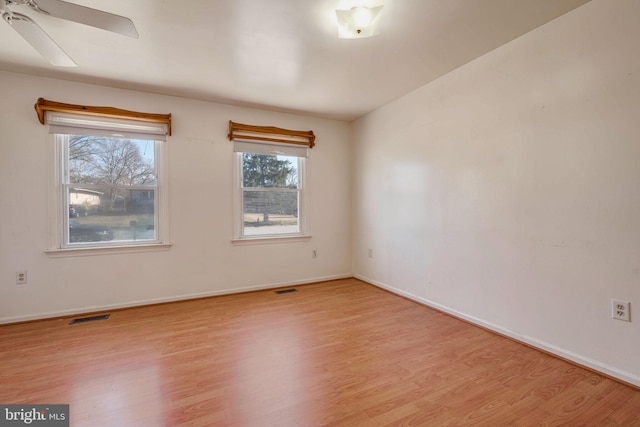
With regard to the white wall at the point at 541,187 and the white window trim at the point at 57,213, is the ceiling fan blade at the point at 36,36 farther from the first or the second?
the white wall at the point at 541,187

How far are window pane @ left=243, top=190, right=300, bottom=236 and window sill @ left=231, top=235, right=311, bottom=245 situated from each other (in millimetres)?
99

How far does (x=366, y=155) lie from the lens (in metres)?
4.18

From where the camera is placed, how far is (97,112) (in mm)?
2979

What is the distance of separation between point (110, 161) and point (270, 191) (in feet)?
6.03

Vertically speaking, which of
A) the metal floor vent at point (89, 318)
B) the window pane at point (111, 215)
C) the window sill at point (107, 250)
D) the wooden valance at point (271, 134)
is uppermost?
the wooden valance at point (271, 134)

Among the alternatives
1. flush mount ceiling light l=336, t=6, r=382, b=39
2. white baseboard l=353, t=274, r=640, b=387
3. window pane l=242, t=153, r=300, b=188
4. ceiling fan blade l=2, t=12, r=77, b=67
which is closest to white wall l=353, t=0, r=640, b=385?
white baseboard l=353, t=274, r=640, b=387

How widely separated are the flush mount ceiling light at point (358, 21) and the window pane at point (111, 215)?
272cm

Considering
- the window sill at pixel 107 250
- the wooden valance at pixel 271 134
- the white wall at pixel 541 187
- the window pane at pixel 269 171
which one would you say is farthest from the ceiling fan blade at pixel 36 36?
the white wall at pixel 541 187

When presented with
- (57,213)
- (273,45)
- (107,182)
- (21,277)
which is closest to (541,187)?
(273,45)

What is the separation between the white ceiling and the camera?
6.27ft

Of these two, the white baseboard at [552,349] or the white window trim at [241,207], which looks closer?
the white baseboard at [552,349]

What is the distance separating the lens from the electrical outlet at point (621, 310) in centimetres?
177

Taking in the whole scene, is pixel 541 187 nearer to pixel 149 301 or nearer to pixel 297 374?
pixel 297 374

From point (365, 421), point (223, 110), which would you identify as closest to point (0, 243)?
point (223, 110)
